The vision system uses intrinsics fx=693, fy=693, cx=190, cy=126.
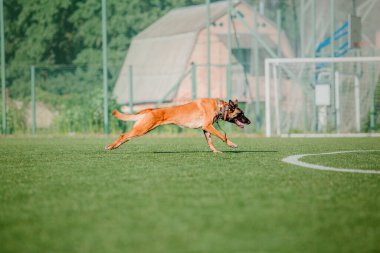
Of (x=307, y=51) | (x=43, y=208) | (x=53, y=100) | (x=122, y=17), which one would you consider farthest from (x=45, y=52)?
(x=43, y=208)

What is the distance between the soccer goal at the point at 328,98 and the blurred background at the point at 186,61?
44 millimetres

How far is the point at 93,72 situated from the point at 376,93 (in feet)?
42.7

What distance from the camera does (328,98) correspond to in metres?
21.6

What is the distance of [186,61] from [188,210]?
23294mm

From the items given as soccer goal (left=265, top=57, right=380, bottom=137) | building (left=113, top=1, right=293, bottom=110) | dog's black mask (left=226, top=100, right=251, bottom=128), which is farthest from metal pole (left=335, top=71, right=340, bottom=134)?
dog's black mask (left=226, top=100, right=251, bottom=128)

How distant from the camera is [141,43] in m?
30.2

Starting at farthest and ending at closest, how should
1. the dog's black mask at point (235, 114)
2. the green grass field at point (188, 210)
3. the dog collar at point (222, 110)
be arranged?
1. the dog's black mask at point (235, 114)
2. the dog collar at point (222, 110)
3. the green grass field at point (188, 210)

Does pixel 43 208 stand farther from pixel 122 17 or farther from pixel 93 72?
pixel 122 17

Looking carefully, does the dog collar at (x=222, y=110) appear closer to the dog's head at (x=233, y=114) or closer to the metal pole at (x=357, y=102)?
the dog's head at (x=233, y=114)

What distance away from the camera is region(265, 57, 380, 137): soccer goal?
69.9 feet

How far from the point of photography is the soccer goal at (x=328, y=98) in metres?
21.3

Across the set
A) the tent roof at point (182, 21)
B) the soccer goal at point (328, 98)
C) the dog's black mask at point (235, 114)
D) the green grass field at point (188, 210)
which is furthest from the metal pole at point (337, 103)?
the green grass field at point (188, 210)

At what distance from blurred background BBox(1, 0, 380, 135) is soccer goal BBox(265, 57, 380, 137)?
44mm

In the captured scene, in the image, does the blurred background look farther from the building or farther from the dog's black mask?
the dog's black mask
